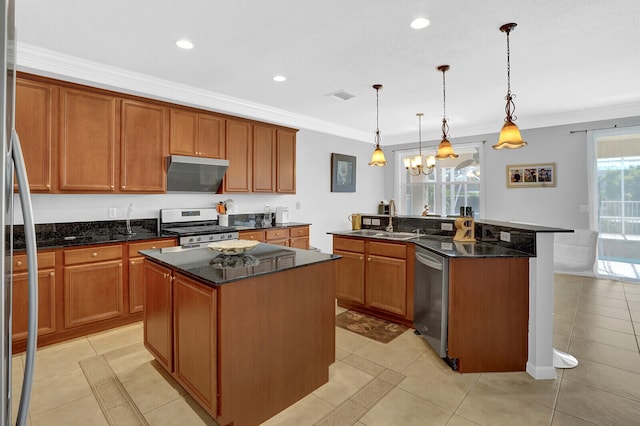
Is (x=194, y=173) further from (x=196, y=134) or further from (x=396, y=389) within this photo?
(x=396, y=389)

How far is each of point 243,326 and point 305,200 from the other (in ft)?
13.6

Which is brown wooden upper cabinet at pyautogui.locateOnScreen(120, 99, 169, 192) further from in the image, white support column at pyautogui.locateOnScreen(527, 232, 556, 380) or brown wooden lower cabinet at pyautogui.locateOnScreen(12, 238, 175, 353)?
white support column at pyautogui.locateOnScreen(527, 232, 556, 380)

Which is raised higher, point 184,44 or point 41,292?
point 184,44

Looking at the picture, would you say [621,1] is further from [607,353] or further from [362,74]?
[607,353]

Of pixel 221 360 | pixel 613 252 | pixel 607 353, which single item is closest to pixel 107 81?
pixel 221 360

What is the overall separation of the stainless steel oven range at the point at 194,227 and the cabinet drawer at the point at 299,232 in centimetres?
101

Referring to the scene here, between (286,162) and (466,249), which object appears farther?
(286,162)

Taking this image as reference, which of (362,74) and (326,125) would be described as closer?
(362,74)

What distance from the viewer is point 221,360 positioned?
1725 millimetres

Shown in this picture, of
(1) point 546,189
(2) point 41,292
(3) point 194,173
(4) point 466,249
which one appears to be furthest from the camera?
(1) point 546,189

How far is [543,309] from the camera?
94.5 inches

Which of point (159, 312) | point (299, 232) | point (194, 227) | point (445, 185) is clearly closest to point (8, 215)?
point (159, 312)

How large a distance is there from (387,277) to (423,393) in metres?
1.31

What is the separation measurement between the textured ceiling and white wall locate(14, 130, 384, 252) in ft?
4.60
